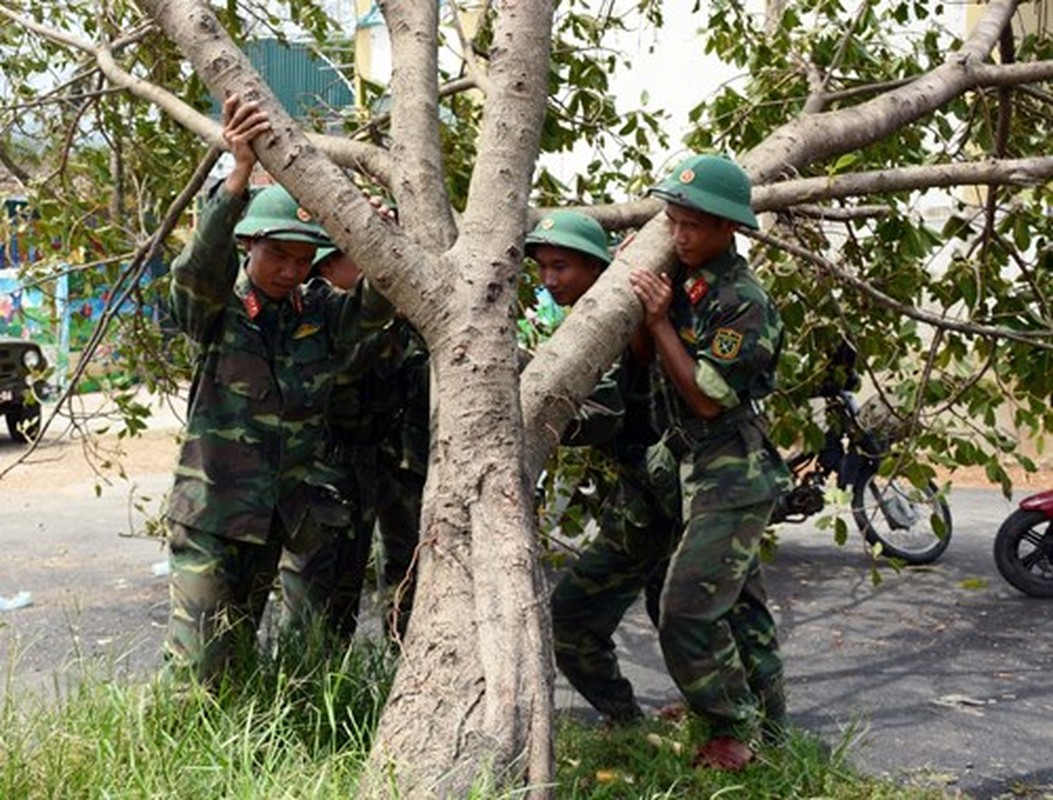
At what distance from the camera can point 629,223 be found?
4.49 meters

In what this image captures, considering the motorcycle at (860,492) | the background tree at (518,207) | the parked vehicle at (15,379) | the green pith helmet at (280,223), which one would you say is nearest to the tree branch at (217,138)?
the background tree at (518,207)

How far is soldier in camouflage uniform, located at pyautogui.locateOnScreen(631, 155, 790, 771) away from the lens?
3865mm

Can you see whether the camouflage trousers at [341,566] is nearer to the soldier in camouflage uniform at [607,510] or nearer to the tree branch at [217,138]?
the soldier in camouflage uniform at [607,510]

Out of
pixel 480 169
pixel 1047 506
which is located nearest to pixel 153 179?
pixel 480 169

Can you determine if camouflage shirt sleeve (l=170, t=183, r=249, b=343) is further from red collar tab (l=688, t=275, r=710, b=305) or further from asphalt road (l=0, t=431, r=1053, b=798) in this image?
red collar tab (l=688, t=275, r=710, b=305)

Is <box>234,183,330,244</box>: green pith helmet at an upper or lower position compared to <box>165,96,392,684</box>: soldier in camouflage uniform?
upper

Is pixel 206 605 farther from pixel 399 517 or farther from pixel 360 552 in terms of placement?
pixel 399 517

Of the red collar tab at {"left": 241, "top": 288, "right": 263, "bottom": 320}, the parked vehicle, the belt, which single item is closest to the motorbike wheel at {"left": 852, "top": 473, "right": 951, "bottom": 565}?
the belt

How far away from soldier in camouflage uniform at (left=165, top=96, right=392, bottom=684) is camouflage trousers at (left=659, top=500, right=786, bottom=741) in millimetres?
1106

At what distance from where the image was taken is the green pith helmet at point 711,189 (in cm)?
381

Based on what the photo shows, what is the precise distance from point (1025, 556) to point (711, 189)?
4629mm

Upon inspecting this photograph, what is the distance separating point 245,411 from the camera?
402 centimetres

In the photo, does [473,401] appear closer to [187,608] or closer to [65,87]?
[187,608]

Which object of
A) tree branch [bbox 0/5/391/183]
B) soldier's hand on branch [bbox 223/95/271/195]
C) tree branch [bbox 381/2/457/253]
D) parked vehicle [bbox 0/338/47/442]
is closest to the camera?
soldier's hand on branch [bbox 223/95/271/195]
